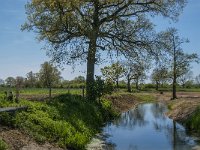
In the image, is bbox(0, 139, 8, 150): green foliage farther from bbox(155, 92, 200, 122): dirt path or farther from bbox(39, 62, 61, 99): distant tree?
bbox(39, 62, 61, 99): distant tree

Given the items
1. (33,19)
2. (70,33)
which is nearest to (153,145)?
(70,33)

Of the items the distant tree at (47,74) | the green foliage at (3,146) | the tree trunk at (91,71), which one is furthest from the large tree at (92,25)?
the distant tree at (47,74)

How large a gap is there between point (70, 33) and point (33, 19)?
4779 millimetres

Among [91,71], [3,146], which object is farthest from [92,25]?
[3,146]

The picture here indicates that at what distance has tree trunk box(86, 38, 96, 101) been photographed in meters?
41.3

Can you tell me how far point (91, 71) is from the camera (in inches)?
1693

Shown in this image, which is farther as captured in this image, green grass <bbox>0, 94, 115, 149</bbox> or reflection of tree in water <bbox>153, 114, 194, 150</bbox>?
reflection of tree in water <bbox>153, 114, 194, 150</bbox>

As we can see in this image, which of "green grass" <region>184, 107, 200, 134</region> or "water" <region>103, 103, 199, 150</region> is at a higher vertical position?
"green grass" <region>184, 107, 200, 134</region>

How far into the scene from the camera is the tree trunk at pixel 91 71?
41263mm

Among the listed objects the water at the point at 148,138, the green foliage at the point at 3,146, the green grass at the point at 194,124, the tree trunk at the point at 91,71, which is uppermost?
the tree trunk at the point at 91,71

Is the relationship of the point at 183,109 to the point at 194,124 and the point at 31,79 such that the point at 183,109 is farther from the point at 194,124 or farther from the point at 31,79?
the point at 31,79

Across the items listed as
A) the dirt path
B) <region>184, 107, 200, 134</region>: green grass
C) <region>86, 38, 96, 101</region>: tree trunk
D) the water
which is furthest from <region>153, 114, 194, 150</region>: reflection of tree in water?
<region>86, 38, 96, 101</region>: tree trunk

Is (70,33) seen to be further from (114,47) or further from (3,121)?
(3,121)

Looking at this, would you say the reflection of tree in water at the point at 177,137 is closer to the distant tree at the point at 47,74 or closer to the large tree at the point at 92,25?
the large tree at the point at 92,25
